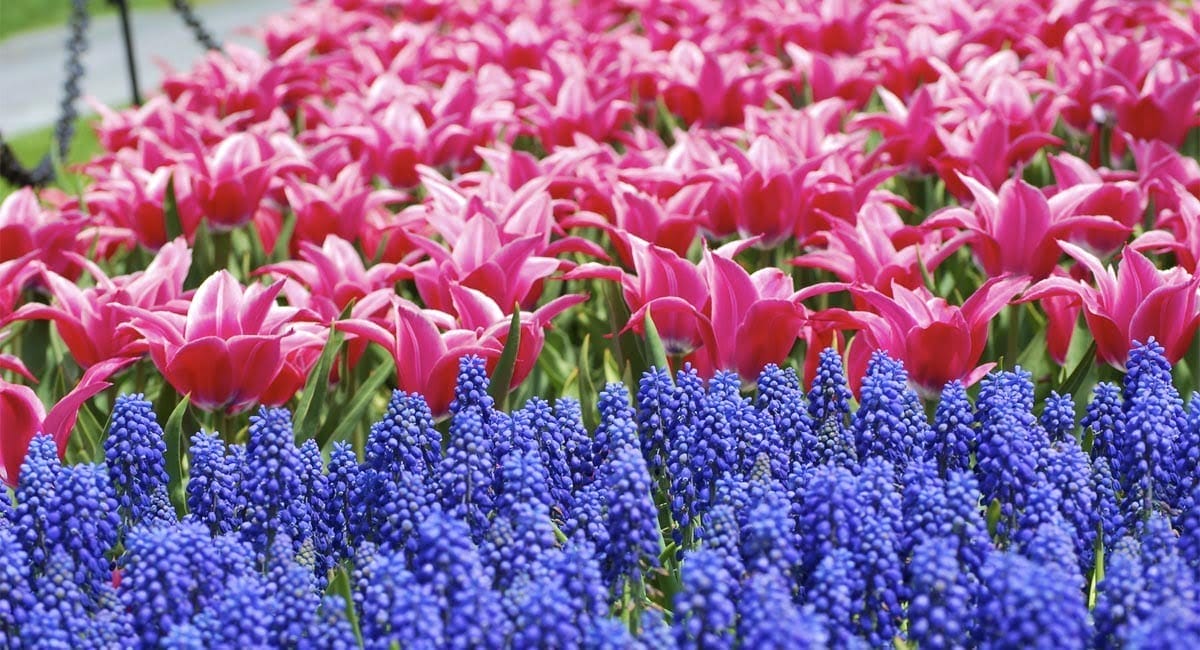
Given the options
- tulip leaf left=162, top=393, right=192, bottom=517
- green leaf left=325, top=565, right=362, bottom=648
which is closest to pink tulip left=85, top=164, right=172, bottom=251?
tulip leaf left=162, top=393, right=192, bottom=517

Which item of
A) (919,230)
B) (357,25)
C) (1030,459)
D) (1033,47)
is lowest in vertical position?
(1030,459)

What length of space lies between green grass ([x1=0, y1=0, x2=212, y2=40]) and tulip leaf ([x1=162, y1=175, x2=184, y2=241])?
14732mm

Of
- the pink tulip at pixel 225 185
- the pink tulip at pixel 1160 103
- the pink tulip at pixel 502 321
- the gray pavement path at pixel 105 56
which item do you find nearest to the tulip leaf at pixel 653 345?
the pink tulip at pixel 502 321

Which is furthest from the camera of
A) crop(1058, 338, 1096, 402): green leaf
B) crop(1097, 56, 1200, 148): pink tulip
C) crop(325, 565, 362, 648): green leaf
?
crop(1097, 56, 1200, 148): pink tulip

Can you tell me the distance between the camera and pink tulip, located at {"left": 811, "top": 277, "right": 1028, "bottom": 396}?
2.29 meters

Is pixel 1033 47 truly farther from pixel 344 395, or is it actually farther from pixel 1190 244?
pixel 344 395

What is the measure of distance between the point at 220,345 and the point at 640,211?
3.19ft

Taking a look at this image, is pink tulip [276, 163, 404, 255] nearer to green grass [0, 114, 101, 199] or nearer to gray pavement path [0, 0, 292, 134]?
green grass [0, 114, 101, 199]

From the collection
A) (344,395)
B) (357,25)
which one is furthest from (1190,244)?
(357,25)

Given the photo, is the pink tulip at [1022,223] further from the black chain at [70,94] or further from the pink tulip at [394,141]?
the black chain at [70,94]

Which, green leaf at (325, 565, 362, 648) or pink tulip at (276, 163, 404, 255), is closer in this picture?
green leaf at (325, 565, 362, 648)

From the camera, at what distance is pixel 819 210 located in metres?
3.02

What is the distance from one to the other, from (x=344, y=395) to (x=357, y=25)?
14.8 ft

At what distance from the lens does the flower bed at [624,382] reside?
5.50 ft
